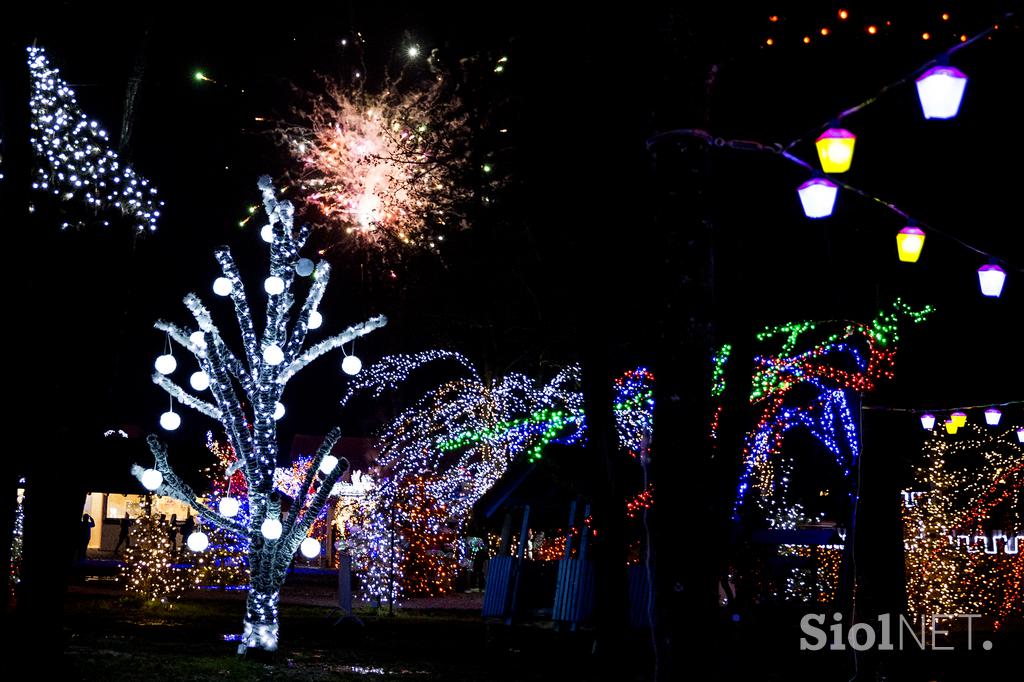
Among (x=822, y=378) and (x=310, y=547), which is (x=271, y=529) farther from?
(x=822, y=378)

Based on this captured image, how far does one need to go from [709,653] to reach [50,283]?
879 cm

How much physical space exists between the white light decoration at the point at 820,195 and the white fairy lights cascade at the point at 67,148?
655 cm

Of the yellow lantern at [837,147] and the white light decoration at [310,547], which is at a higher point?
the yellow lantern at [837,147]

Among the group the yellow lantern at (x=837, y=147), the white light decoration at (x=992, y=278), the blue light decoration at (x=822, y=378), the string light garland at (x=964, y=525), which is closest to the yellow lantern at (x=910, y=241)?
the white light decoration at (x=992, y=278)

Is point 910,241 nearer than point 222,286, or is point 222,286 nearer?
point 910,241

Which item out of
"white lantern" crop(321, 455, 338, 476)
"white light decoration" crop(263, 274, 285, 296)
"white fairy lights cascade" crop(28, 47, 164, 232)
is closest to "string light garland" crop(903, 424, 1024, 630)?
"white lantern" crop(321, 455, 338, 476)

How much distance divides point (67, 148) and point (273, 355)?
3.16 meters

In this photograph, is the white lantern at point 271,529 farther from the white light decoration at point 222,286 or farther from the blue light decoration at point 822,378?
the blue light decoration at point 822,378

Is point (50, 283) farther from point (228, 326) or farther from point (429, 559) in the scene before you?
point (228, 326)

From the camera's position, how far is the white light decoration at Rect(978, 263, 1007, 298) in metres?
11.2

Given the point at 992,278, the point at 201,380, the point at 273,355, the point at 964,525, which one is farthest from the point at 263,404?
the point at 964,525

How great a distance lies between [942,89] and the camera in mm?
7973

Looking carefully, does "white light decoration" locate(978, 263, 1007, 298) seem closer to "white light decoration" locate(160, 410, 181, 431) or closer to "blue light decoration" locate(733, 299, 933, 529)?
"blue light decoration" locate(733, 299, 933, 529)

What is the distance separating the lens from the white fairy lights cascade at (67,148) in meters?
11.4
